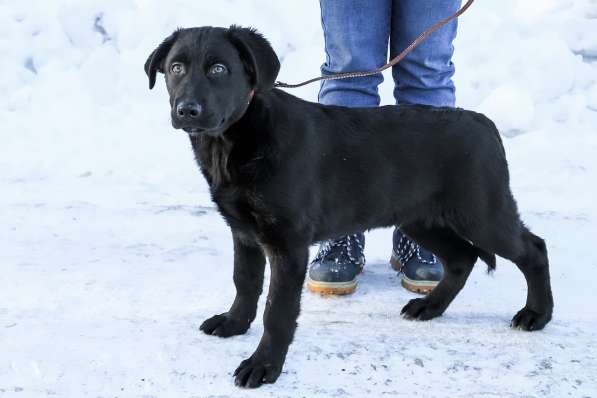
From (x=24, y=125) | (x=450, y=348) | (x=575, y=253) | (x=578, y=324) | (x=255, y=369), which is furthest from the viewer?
(x=24, y=125)

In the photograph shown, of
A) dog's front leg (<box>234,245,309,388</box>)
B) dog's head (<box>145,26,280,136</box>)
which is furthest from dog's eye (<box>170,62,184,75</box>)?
dog's front leg (<box>234,245,309,388</box>)

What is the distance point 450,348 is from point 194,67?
4.23 feet

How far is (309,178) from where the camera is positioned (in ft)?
8.00

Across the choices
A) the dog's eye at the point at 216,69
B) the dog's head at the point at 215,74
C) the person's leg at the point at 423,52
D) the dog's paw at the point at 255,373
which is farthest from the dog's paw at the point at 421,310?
the dog's eye at the point at 216,69

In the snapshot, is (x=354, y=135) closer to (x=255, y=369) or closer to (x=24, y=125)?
(x=255, y=369)

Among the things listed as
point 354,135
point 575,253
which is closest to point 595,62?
point 575,253

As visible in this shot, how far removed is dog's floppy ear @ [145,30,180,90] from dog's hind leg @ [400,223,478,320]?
117 cm

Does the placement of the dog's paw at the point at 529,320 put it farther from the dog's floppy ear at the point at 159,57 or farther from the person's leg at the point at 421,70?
the dog's floppy ear at the point at 159,57

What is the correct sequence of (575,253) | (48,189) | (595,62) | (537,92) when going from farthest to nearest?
(595,62), (537,92), (48,189), (575,253)

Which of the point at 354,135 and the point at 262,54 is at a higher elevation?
the point at 262,54

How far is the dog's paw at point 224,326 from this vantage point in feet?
8.65

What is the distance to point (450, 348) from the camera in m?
2.57

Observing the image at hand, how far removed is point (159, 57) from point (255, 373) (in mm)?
1065

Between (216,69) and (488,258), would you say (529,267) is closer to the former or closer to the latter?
(488,258)
